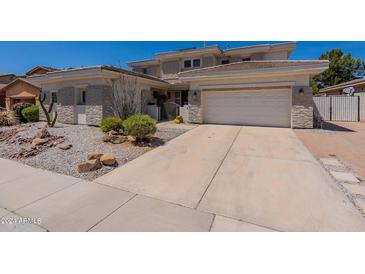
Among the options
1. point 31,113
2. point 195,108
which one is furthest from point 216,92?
point 31,113

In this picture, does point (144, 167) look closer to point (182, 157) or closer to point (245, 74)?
point (182, 157)

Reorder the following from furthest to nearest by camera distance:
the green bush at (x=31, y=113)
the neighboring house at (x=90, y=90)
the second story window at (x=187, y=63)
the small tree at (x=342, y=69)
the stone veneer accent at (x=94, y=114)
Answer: the small tree at (x=342, y=69), the second story window at (x=187, y=63), the green bush at (x=31, y=113), the stone veneer accent at (x=94, y=114), the neighboring house at (x=90, y=90)

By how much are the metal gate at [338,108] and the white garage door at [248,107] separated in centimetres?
469

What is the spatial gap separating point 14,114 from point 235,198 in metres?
16.6

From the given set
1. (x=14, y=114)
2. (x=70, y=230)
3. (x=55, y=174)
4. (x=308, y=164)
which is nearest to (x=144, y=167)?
(x=55, y=174)

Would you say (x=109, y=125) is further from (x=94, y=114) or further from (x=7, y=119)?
(x=7, y=119)

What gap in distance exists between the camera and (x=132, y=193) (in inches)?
140

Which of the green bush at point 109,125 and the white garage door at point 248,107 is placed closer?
the green bush at point 109,125

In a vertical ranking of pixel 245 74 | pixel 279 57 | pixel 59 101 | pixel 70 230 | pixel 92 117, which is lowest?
pixel 70 230

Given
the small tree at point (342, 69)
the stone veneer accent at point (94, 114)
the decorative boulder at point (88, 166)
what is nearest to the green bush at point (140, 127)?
the decorative boulder at point (88, 166)

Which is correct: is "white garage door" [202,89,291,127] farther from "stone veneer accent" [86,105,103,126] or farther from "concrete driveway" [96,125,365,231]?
"stone veneer accent" [86,105,103,126]

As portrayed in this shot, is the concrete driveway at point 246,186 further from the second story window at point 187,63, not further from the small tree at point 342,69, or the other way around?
the small tree at point 342,69

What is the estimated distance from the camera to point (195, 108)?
40.9 ft

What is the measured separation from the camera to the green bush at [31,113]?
13.9 meters
